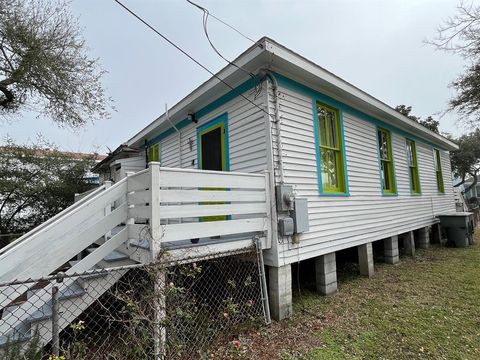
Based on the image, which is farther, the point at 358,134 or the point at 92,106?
the point at 92,106

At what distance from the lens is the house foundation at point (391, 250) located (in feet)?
21.4

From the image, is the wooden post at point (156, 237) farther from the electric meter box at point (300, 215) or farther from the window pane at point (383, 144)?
the window pane at point (383, 144)

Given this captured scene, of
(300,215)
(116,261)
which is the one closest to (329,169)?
(300,215)

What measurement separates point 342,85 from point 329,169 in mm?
1680

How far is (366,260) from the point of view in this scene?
5.53m

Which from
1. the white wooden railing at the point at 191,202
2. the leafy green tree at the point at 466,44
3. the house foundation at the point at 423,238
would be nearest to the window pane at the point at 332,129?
the white wooden railing at the point at 191,202

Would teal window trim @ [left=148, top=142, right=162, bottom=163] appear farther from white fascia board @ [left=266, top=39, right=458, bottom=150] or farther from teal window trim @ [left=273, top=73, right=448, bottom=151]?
white fascia board @ [left=266, top=39, right=458, bottom=150]

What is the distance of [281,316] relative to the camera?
3.60m

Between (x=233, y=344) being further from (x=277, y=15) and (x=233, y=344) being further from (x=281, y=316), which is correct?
(x=277, y=15)

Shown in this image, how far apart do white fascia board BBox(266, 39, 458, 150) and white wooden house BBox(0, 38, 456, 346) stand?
0.09 feet

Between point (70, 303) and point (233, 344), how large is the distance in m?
1.87

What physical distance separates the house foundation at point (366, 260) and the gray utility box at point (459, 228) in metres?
5.05

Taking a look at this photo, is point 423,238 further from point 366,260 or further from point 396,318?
point 396,318

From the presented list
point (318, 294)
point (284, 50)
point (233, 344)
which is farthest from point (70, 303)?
point (284, 50)
